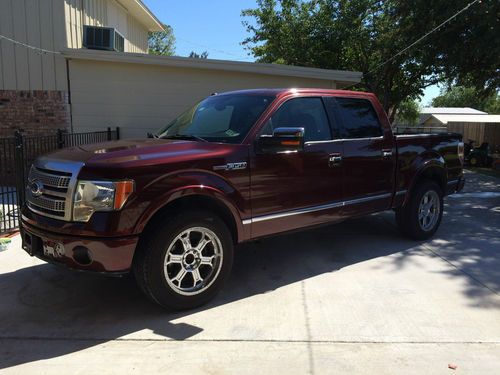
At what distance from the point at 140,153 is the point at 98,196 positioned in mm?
561

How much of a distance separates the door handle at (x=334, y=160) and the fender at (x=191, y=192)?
124 centimetres

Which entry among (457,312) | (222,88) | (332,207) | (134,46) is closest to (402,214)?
(332,207)

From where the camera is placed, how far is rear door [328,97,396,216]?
5.63 metres

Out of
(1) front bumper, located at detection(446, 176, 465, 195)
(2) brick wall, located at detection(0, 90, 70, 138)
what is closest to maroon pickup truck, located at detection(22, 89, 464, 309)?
(1) front bumper, located at detection(446, 176, 465, 195)

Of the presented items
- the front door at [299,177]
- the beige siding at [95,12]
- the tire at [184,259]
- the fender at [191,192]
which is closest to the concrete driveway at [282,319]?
the tire at [184,259]

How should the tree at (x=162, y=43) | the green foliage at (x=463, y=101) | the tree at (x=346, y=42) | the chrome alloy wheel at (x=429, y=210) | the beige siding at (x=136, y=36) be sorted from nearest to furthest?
the chrome alloy wheel at (x=429, y=210) < the beige siding at (x=136, y=36) < the tree at (x=346, y=42) < the tree at (x=162, y=43) < the green foliage at (x=463, y=101)

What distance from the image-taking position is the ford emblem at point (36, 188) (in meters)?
4.23

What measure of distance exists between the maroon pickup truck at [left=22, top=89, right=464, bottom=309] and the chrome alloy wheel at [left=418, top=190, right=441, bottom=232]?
2.37 feet

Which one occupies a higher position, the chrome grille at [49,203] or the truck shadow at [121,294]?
the chrome grille at [49,203]

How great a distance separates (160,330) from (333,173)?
2.51m

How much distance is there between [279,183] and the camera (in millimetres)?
4883

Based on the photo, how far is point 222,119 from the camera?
5.18m

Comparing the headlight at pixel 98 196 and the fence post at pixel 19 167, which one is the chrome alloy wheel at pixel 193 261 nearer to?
the headlight at pixel 98 196

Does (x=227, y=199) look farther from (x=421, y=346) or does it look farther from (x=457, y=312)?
(x=457, y=312)
